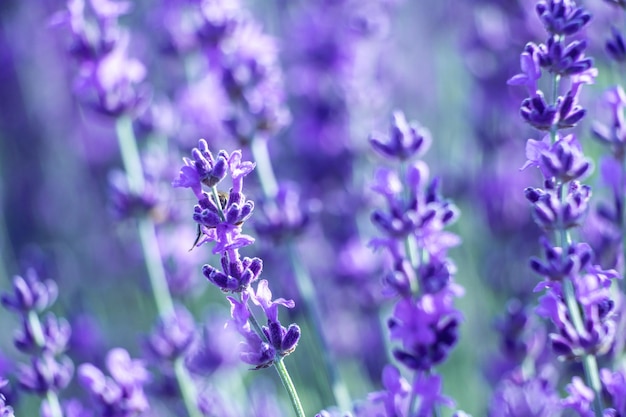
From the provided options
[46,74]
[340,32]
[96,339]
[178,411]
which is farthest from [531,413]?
[46,74]

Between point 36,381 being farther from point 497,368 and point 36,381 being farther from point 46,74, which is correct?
point 46,74

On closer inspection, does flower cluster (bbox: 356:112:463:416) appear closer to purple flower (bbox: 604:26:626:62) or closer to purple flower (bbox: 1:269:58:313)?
purple flower (bbox: 604:26:626:62)

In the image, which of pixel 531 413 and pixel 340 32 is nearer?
pixel 531 413

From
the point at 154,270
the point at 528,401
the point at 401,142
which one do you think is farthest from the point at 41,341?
the point at 528,401

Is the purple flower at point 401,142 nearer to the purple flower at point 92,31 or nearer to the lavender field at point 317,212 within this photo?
the lavender field at point 317,212

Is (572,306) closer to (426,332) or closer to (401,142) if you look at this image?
(426,332)

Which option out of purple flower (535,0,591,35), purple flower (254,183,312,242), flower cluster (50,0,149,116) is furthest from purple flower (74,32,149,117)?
purple flower (535,0,591,35)
